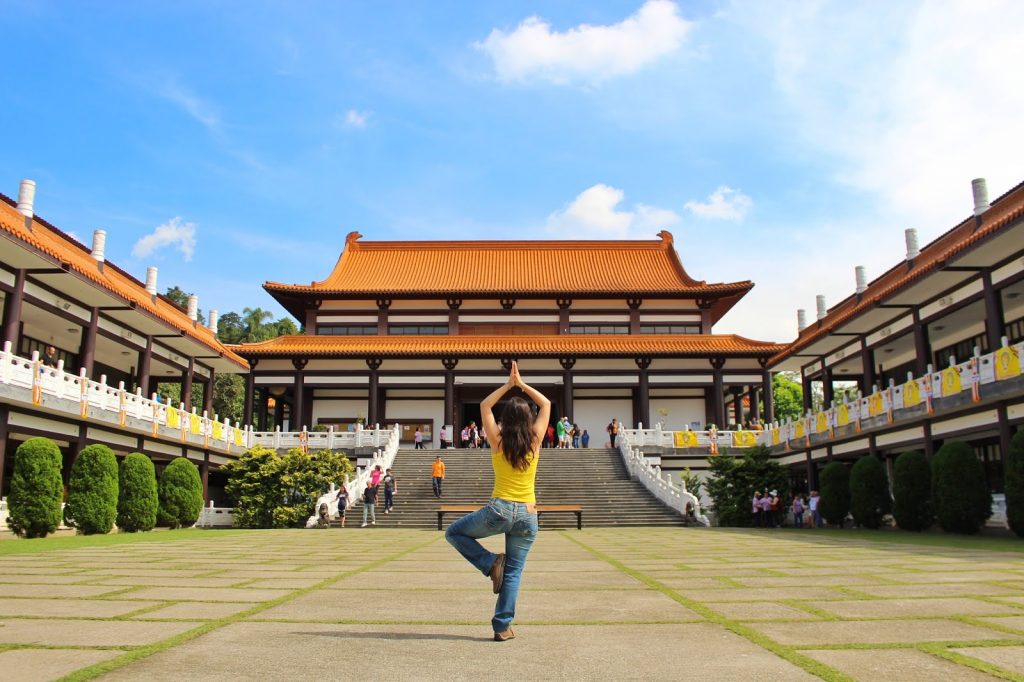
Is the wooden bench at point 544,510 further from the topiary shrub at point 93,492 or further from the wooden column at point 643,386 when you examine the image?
the wooden column at point 643,386

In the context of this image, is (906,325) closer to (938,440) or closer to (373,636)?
(938,440)

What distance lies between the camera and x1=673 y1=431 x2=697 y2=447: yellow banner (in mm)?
30078

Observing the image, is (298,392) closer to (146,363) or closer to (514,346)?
(146,363)

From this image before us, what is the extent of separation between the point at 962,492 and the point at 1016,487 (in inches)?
64.2

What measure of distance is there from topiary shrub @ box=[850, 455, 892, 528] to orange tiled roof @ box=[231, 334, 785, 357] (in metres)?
13.5

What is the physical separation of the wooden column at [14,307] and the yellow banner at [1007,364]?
2154 centimetres

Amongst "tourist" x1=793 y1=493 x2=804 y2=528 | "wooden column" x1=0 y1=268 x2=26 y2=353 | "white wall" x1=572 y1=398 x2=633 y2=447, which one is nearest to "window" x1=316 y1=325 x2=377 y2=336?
"white wall" x1=572 y1=398 x2=633 y2=447

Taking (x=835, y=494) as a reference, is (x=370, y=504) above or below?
below

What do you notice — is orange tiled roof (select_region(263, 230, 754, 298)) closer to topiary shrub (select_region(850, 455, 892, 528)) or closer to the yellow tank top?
topiary shrub (select_region(850, 455, 892, 528))

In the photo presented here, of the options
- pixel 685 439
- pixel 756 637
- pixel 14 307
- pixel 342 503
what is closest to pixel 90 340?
pixel 14 307

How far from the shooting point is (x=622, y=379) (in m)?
34.7

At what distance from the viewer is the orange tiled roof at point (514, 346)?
109 feet

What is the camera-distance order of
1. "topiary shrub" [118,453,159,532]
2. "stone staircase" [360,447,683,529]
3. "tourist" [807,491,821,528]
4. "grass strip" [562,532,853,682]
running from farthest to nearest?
"tourist" [807,491,821,528] < "stone staircase" [360,447,683,529] < "topiary shrub" [118,453,159,532] < "grass strip" [562,532,853,682]

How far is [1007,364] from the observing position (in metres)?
15.7
